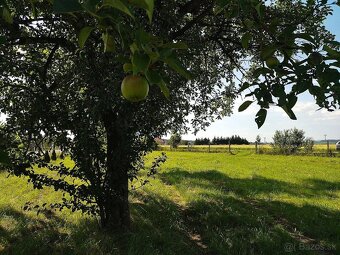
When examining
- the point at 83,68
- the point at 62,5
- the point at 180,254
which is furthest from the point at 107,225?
the point at 62,5

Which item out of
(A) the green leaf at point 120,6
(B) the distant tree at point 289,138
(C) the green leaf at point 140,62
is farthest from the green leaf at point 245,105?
(B) the distant tree at point 289,138

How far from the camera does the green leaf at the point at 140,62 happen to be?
1398 mm

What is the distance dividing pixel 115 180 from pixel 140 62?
22.6 feet

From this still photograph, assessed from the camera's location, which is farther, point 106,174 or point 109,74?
point 106,174

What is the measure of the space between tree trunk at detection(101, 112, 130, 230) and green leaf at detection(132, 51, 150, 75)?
5714mm

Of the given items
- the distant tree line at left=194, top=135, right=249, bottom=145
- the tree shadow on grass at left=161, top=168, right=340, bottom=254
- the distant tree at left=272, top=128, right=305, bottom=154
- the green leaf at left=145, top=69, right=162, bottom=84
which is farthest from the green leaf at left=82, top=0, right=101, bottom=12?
the distant tree line at left=194, top=135, right=249, bottom=145

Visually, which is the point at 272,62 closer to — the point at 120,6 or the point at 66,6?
the point at 120,6

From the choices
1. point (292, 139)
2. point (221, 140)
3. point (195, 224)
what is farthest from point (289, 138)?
point (195, 224)

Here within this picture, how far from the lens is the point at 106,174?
25.6ft

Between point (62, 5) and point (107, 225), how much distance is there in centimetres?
780

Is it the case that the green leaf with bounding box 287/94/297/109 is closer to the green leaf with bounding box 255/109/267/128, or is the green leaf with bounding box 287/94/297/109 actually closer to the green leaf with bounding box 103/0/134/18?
the green leaf with bounding box 255/109/267/128

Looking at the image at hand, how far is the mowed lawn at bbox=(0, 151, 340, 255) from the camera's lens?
25.5 feet

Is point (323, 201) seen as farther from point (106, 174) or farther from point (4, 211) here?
point (4, 211)

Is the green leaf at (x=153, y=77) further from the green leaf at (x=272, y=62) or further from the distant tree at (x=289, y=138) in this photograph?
the distant tree at (x=289, y=138)
